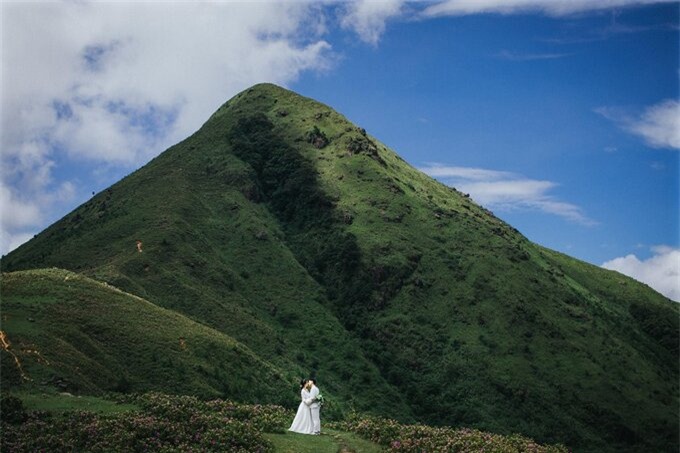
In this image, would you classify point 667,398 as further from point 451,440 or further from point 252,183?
point 451,440

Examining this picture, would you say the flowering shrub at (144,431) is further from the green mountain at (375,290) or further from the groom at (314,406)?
the green mountain at (375,290)

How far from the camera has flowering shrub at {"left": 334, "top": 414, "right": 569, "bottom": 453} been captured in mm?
36219

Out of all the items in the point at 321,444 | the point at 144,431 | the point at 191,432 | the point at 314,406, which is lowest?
the point at 321,444

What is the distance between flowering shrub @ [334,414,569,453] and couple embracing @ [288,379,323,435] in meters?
2.73

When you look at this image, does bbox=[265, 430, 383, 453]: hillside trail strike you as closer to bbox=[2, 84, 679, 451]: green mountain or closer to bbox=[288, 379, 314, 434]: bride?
bbox=[288, 379, 314, 434]: bride

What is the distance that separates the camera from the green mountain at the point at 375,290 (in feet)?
436

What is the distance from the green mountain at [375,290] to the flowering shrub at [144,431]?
7248 cm

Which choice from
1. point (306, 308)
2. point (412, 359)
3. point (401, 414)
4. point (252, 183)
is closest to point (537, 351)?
point (412, 359)

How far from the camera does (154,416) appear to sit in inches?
1463

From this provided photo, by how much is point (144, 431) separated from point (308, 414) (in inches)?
367

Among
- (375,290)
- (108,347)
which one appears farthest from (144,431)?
(375,290)

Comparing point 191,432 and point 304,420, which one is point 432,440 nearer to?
point 304,420

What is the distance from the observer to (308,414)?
39.6m

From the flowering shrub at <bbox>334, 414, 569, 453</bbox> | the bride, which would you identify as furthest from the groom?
the flowering shrub at <bbox>334, 414, 569, 453</bbox>
